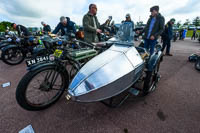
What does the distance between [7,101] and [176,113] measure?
9.48ft

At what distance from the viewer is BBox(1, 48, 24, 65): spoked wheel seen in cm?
337

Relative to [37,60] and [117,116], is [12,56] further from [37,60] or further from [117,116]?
[117,116]

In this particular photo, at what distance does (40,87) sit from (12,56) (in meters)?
3.22

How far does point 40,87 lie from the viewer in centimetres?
149

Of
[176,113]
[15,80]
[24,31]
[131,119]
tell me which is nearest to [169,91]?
[176,113]

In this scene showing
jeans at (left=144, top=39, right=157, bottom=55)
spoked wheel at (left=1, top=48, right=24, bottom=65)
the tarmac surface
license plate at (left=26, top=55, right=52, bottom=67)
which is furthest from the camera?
spoked wheel at (left=1, top=48, right=24, bottom=65)

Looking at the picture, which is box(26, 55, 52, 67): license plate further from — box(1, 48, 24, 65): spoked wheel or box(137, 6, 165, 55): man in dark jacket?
box(1, 48, 24, 65): spoked wheel

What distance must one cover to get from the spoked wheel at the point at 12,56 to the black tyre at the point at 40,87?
2.60 meters

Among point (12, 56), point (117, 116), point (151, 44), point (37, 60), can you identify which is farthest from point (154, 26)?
point (12, 56)

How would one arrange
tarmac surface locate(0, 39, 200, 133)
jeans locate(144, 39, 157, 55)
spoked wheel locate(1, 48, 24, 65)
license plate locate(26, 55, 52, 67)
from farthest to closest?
spoked wheel locate(1, 48, 24, 65) < jeans locate(144, 39, 157, 55) < license plate locate(26, 55, 52, 67) < tarmac surface locate(0, 39, 200, 133)

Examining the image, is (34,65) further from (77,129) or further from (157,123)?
(157,123)

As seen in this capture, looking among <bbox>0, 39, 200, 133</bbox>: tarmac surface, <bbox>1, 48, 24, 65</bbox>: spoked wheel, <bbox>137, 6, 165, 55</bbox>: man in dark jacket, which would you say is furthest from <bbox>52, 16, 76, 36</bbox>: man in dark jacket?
<bbox>137, 6, 165, 55</bbox>: man in dark jacket

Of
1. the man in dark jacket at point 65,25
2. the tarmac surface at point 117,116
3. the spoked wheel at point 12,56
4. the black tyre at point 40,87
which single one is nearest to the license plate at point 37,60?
the black tyre at point 40,87

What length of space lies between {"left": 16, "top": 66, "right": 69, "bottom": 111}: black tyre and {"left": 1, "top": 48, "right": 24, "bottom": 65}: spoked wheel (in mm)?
2602
